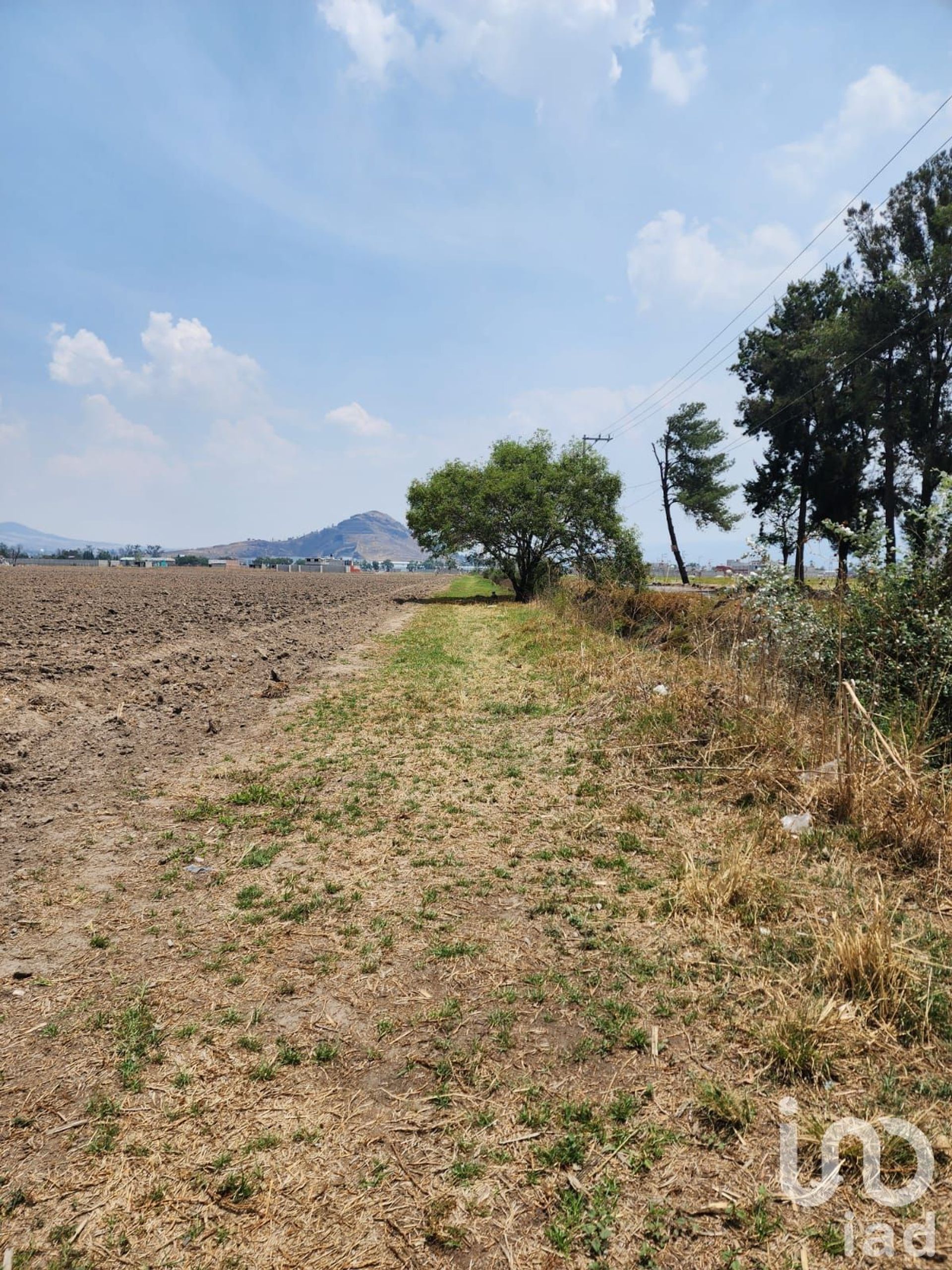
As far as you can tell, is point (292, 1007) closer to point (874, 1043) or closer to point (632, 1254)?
point (632, 1254)

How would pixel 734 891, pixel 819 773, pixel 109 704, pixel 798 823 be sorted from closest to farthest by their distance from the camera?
pixel 734 891, pixel 798 823, pixel 819 773, pixel 109 704

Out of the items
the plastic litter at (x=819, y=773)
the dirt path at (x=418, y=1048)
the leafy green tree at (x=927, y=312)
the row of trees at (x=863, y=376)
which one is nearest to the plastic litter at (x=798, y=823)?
the dirt path at (x=418, y=1048)

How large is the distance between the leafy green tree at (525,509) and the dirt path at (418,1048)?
27.4 m

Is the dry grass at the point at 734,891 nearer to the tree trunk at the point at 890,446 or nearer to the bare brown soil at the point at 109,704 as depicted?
the bare brown soil at the point at 109,704

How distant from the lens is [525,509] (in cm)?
3269

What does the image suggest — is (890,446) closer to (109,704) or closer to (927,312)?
(927,312)

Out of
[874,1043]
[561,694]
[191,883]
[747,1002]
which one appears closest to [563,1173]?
[747,1002]

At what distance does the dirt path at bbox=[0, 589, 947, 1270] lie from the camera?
206 cm

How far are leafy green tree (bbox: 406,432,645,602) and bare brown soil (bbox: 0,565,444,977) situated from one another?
12614 millimetres

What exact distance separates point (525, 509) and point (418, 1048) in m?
31.1

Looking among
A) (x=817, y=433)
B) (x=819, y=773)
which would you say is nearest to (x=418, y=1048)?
(x=819, y=773)

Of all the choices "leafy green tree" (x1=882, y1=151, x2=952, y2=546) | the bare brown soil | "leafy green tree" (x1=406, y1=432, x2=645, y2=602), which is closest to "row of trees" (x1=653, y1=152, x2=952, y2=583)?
"leafy green tree" (x1=882, y1=151, x2=952, y2=546)

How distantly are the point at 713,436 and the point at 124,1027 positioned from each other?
5500cm

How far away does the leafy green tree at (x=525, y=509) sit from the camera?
107 ft
